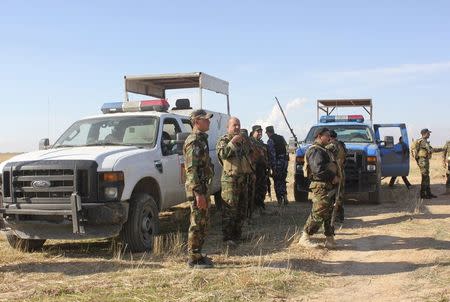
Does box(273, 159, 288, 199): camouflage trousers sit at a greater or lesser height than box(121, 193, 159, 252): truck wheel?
greater

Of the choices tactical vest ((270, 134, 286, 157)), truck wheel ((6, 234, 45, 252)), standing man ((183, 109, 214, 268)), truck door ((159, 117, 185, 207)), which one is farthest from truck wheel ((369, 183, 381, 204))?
truck wheel ((6, 234, 45, 252))

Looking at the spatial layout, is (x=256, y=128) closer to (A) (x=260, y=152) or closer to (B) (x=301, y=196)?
(A) (x=260, y=152)

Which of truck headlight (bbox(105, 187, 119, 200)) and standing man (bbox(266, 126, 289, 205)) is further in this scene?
standing man (bbox(266, 126, 289, 205))

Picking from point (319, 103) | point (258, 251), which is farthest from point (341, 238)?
point (319, 103)

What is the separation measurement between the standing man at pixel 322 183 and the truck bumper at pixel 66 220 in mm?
2501

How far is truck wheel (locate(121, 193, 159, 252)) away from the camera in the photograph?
259 inches

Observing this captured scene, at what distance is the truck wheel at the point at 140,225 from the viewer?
21.6ft

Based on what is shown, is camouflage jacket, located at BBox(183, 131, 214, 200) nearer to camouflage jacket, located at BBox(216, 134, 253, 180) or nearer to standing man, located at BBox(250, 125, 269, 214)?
camouflage jacket, located at BBox(216, 134, 253, 180)

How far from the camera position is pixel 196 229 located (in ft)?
18.7

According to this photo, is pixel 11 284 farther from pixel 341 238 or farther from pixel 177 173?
pixel 341 238

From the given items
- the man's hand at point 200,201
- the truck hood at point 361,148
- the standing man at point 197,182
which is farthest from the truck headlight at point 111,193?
the truck hood at point 361,148

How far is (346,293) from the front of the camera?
196 inches

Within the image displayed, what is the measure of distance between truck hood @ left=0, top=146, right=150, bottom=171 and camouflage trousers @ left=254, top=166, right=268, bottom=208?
332cm

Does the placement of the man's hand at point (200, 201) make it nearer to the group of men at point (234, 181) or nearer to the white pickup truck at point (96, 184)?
the group of men at point (234, 181)
